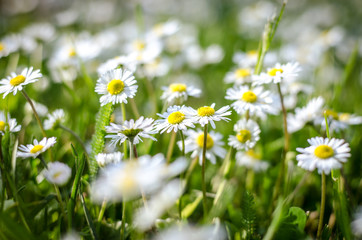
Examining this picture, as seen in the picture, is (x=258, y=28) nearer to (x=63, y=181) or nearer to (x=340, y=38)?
(x=340, y=38)

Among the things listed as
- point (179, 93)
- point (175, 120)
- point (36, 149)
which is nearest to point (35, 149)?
point (36, 149)

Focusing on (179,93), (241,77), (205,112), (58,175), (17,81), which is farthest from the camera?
(241,77)

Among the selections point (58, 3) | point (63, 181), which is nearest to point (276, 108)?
point (63, 181)

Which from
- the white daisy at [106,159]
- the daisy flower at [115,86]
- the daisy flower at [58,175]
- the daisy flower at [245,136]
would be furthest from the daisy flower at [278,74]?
the daisy flower at [58,175]

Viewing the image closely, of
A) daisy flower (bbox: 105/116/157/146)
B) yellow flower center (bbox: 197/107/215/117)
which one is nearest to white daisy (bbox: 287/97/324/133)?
yellow flower center (bbox: 197/107/215/117)

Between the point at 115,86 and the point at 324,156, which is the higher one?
the point at 115,86

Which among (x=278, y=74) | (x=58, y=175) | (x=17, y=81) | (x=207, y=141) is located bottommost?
(x=58, y=175)

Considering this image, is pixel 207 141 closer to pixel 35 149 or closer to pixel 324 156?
pixel 324 156

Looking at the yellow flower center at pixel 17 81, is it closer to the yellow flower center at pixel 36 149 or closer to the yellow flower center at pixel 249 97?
the yellow flower center at pixel 36 149
